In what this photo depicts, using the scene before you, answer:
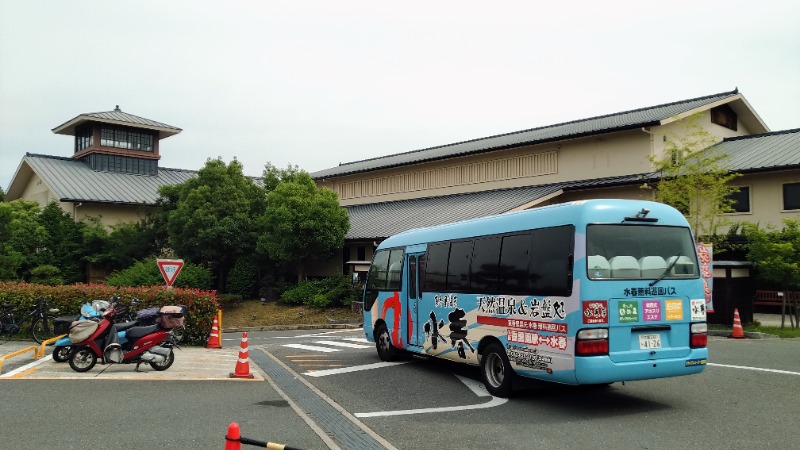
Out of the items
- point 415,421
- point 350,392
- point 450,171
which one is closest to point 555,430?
point 415,421

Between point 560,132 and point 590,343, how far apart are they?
97.4 feet

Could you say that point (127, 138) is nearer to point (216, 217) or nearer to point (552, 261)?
point (216, 217)

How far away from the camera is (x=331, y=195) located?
34875mm

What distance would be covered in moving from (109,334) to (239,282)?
76.7 feet

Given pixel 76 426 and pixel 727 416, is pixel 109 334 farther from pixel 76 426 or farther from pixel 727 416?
pixel 727 416

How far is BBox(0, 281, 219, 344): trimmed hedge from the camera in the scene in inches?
683

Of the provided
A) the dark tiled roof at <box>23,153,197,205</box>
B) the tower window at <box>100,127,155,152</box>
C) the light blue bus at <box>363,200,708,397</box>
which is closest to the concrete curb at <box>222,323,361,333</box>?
the light blue bus at <box>363,200,708,397</box>

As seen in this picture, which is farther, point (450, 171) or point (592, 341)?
point (450, 171)

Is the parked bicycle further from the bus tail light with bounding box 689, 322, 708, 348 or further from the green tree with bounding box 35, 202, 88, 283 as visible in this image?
the green tree with bounding box 35, 202, 88, 283

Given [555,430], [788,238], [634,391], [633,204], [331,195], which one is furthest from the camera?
[331,195]

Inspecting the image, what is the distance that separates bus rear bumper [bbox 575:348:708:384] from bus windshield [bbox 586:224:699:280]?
112 centimetres

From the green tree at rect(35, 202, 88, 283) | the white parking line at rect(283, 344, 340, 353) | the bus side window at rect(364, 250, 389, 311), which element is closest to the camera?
the bus side window at rect(364, 250, 389, 311)

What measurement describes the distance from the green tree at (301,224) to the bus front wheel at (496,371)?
23.1 metres

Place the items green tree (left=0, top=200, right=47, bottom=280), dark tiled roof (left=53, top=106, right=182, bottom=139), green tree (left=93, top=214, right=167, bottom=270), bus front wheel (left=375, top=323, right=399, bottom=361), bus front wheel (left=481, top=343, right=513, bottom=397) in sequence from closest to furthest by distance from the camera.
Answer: bus front wheel (left=481, top=343, right=513, bottom=397)
bus front wheel (left=375, top=323, right=399, bottom=361)
green tree (left=0, top=200, right=47, bottom=280)
green tree (left=93, top=214, right=167, bottom=270)
dark tiled roof (left=53, top=106, right=182, bottom=139)
